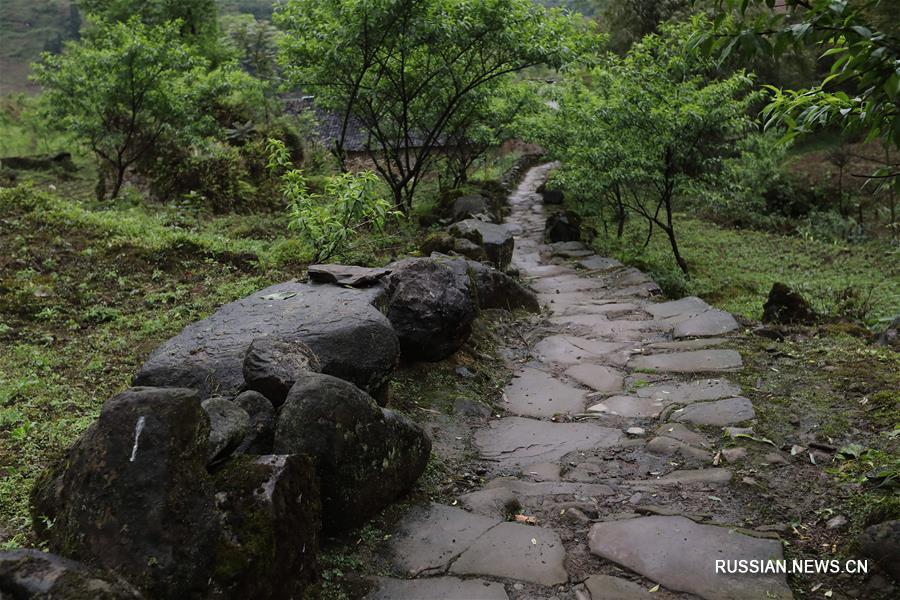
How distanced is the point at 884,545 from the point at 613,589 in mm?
1112

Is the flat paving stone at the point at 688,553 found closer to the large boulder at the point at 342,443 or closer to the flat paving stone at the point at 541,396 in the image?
the large boulder at the point at 342,443

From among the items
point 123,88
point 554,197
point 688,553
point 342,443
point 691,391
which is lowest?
point 688,553

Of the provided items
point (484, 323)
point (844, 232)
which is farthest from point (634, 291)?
point (844, 232)

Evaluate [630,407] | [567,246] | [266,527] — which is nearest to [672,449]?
[630,407]

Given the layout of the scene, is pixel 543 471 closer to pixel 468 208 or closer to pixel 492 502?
pixel 492 502

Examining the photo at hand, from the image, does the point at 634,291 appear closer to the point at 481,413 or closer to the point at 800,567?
the point at 481,413

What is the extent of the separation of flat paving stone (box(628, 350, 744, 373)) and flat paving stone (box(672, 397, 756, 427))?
Result: 79cm

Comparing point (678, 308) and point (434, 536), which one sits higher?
point (678, 308)

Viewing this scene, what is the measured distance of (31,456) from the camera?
3.56 meters

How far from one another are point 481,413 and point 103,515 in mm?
3112

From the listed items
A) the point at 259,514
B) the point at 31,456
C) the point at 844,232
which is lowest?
the point at 31,456

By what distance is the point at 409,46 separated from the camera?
9.79 meters

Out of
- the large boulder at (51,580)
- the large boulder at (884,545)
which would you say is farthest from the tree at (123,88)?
the large boulder at (884,545)

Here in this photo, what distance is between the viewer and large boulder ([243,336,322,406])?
3264mm
